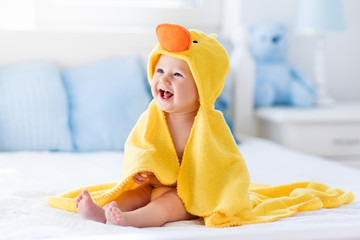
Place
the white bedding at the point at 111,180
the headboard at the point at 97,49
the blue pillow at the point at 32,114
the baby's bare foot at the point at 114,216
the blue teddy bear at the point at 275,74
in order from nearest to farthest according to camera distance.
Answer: the white bedding at the point at 111,180, the baby's bare foot at the point at 114,216, the blue pillow at the point at 32,114, the headboard at the point at 97,49, the blue teddy bear at the point at 275,74

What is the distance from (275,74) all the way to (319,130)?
37 cm

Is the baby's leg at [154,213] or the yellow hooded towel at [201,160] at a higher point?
the yellow hooded towel at [201,160]

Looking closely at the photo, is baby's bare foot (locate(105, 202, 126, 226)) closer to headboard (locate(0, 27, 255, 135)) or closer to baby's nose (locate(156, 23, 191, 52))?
baby's nose (locate(156, 23, 191, 52))

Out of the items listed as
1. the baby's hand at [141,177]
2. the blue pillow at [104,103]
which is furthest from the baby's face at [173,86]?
the blue pillow at [104,103]

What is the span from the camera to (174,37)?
43.4 inches

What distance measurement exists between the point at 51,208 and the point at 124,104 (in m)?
0.93

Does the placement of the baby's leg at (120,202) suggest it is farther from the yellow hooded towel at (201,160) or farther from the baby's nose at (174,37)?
the baby's nose at (174,37)

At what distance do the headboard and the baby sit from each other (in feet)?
3.77

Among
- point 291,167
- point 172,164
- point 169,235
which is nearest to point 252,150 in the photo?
point 291,167

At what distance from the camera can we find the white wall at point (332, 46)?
8.72ft

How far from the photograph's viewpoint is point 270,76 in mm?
2545

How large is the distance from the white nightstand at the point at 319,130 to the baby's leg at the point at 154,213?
4.08 ft

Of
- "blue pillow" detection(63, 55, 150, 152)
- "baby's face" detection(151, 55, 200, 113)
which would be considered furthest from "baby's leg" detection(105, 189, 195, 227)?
"blue pillow" detection(63, 55, 150, 152)

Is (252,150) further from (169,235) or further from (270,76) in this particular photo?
(169,235)
